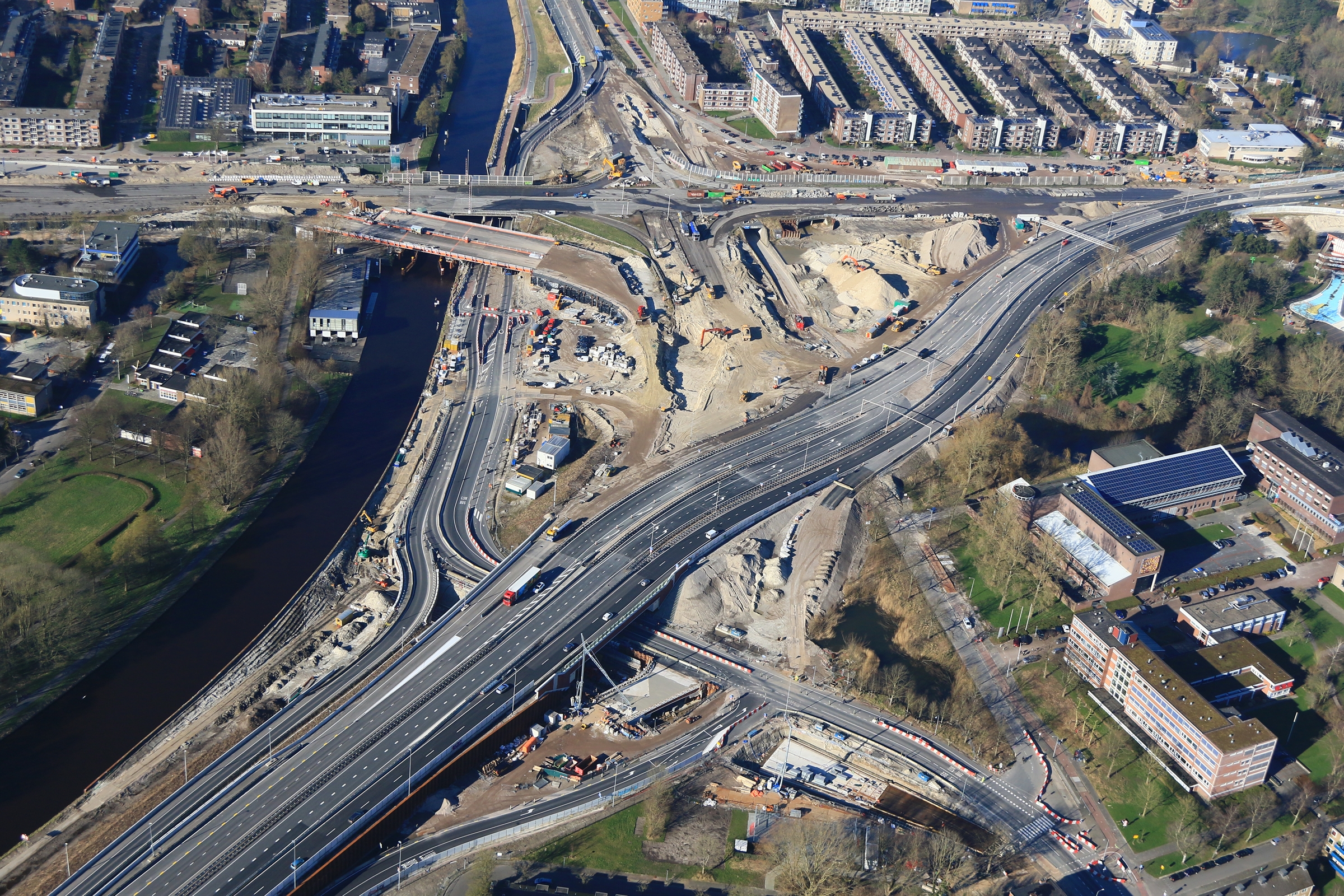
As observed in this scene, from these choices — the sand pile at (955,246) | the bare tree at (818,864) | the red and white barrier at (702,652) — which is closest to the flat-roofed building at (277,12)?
the sand pile at (955,246)

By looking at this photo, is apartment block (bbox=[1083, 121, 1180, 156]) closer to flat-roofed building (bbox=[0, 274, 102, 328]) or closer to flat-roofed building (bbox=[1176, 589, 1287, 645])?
flat-roofed building (bbox=[1176, 589, 1287, 645])

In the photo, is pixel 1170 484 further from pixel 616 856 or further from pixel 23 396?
pixel 23 396

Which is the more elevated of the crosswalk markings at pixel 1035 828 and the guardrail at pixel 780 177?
the guardrail at pixel 780 177

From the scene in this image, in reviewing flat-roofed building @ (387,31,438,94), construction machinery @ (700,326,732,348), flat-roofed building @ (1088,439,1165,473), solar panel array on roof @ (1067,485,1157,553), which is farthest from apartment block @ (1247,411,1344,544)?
flat-roofed building @ (387,31,438,94)

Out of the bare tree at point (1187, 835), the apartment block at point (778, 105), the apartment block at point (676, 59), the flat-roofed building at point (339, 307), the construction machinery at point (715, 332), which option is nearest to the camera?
the bare tree at point (1187, 835)

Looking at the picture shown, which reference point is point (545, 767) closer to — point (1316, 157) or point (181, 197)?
point (181, 197)

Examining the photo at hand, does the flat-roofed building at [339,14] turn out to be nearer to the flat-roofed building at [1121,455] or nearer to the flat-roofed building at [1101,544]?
the flat-roofed building at [1121,455]
